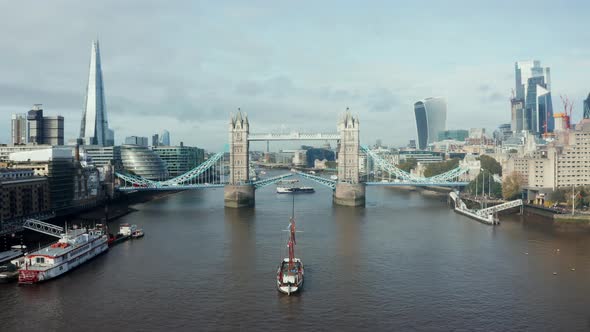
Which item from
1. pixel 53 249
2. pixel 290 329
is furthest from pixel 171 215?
pixel 290 329

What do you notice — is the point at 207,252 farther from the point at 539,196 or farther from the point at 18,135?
the point at 18,135

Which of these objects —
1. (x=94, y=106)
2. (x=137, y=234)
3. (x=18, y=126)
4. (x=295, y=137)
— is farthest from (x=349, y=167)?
(x=18, y=126)

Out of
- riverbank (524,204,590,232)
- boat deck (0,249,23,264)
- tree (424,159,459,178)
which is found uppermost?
tree (424,159,459,178)

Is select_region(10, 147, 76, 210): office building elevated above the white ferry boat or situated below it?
above

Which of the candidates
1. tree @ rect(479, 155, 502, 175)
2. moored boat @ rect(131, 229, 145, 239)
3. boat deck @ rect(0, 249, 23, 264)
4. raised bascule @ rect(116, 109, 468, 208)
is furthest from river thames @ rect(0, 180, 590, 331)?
tree @ rect(479, 155, 502, 175)

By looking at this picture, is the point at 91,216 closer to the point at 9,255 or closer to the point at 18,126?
the point at 9,255

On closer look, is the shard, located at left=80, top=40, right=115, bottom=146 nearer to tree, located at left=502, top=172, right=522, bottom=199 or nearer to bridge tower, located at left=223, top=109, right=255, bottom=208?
bridge tower, located at left=223, top=109, right=255, bottom=208
